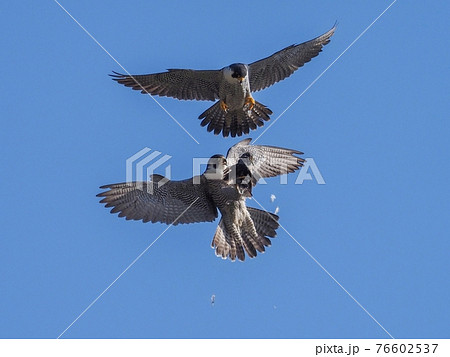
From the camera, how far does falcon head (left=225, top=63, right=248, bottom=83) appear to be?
46.5ft

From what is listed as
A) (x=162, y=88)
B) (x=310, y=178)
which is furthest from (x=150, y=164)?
(x=310, y=178)

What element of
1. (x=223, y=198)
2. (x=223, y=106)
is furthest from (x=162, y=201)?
(x=223, y=106)

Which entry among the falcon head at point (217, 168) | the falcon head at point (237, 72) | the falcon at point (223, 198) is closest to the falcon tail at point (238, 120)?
the falcon at point (223, 198)

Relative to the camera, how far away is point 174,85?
1512 cm

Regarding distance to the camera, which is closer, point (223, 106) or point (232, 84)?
point (232, 84)

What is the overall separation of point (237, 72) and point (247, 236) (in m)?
2.22

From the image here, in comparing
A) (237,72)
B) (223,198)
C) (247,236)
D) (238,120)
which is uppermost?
(237,72)

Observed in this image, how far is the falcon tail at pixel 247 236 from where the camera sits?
13883mm

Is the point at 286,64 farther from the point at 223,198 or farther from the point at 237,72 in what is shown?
the point at 223,198

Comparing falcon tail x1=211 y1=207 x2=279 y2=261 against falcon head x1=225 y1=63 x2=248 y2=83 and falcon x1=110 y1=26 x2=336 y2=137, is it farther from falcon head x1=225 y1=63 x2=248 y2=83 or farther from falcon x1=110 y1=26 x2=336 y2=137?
falcon head x1=225 y1=63 x2=248 y2=83

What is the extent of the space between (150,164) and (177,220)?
130 cm

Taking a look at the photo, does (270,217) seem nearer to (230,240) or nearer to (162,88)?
(230,240)
